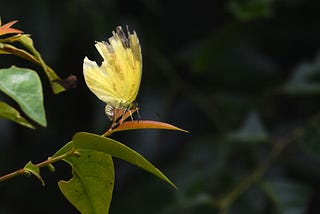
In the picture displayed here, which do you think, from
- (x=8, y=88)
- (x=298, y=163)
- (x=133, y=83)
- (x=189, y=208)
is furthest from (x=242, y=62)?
(x=8, y=88)

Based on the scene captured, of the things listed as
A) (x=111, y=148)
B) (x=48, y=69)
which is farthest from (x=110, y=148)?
(x=48, y=69)

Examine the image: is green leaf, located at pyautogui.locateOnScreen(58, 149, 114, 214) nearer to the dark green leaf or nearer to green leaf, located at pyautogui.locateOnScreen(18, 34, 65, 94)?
green leaf, located at pyautogui.locateOnScreen(18, 34, 65, 94)

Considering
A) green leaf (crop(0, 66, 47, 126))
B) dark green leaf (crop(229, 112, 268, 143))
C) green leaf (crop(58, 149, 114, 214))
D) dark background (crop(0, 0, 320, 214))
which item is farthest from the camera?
dark background (crop(0, 0, 320, 214))

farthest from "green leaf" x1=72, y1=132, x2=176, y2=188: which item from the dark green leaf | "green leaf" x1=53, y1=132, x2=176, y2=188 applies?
the dark green leaf

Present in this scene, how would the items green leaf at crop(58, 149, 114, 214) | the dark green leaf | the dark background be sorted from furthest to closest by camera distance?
the dark background, the dark green leaf, green leaf at crop(58, 149, 114, 214)

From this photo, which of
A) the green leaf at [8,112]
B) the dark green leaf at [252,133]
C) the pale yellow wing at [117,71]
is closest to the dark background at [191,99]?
the dark green leaf at [252,133]

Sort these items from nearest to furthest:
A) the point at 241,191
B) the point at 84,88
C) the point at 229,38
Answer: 1. the point at 241,191
2. the point at 229,38
3. the point at 84,88

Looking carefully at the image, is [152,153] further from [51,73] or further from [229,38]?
[51,73]

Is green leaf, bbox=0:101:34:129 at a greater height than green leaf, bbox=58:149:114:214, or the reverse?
green leaf, bbox=0:101:34:129
